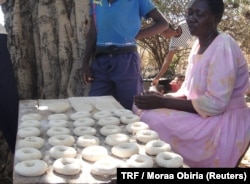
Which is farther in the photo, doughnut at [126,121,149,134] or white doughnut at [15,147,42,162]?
doughnut at [126,121,149,134]

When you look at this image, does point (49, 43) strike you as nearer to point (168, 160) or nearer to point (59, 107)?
point (59, 107)

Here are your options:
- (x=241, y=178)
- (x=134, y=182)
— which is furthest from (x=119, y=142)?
(x=241, y=178)

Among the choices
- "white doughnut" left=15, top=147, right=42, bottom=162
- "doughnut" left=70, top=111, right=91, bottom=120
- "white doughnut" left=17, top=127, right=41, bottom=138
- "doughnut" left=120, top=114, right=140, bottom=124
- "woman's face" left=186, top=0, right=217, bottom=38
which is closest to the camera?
"white doughnut" left=15, top=147, right=42, bottom=162

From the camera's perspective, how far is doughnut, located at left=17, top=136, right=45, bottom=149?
1.77 meters

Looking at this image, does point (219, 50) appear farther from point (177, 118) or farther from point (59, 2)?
point (59, 2)

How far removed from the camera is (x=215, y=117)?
90.9 inches

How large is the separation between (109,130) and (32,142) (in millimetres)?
426

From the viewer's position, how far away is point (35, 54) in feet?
11.7

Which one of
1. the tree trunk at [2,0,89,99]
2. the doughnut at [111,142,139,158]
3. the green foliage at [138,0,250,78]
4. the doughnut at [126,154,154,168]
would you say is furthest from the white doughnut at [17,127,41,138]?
the green foliage at [138,0,250,78]

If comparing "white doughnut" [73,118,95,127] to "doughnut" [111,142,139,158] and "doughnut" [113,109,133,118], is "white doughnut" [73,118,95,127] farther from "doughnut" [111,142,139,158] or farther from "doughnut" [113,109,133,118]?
"doughnut" [111,142,139,158]

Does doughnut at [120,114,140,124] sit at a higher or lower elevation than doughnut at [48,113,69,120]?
higher

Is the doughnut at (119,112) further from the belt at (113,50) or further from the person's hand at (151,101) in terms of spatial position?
→ the belt at (113,50)

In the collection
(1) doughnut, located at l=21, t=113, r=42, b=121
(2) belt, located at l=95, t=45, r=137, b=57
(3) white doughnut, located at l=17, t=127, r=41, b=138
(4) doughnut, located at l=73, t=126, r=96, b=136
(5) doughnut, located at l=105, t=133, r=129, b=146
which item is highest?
(2) belt, located at l=95, t=45, r=137, b=57

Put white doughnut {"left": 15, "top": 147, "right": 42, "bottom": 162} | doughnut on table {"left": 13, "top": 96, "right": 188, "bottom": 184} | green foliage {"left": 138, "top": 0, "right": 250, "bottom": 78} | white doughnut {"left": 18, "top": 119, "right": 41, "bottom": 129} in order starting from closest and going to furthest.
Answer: doughnut on table {"left": 13, "top": 96, "right": 188, "bottom": 184}
white doughnut {"left": 15, "top": 147, "right": 42, "bottom": 162}
white doughnut {"left": 18, "top": 119, "right": 41, "bottom": 129}
green foliage {"left": 138, "top": 0, "right": 250, "bottom": 78}
